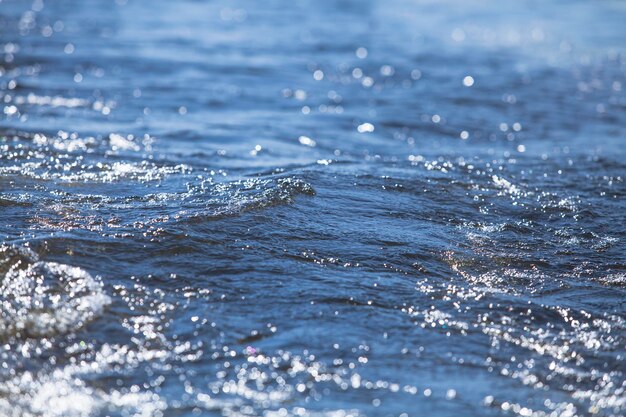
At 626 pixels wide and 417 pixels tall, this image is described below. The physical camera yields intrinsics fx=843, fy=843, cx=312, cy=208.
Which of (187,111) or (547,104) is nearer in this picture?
(187,111)

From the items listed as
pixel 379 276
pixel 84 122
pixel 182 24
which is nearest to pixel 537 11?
pixel 182 24

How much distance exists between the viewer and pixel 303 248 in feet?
15.0

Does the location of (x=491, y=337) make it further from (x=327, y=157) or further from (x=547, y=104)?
(x=547, y=104)

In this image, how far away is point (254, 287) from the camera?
159 inches

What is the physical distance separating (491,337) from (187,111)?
5.90m

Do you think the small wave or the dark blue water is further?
the small wave

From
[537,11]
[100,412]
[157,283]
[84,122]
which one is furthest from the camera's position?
[537,11]

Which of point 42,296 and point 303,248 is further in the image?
point 303,248

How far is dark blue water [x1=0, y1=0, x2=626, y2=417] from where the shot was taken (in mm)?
3258

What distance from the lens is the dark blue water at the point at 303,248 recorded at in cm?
326

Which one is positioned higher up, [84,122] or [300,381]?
[84,122]

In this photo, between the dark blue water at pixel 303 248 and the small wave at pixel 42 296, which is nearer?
the dark blue water at pixel 303 248

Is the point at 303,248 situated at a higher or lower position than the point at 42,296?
higher

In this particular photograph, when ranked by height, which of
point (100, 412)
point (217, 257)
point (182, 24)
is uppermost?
point (182, 24)
